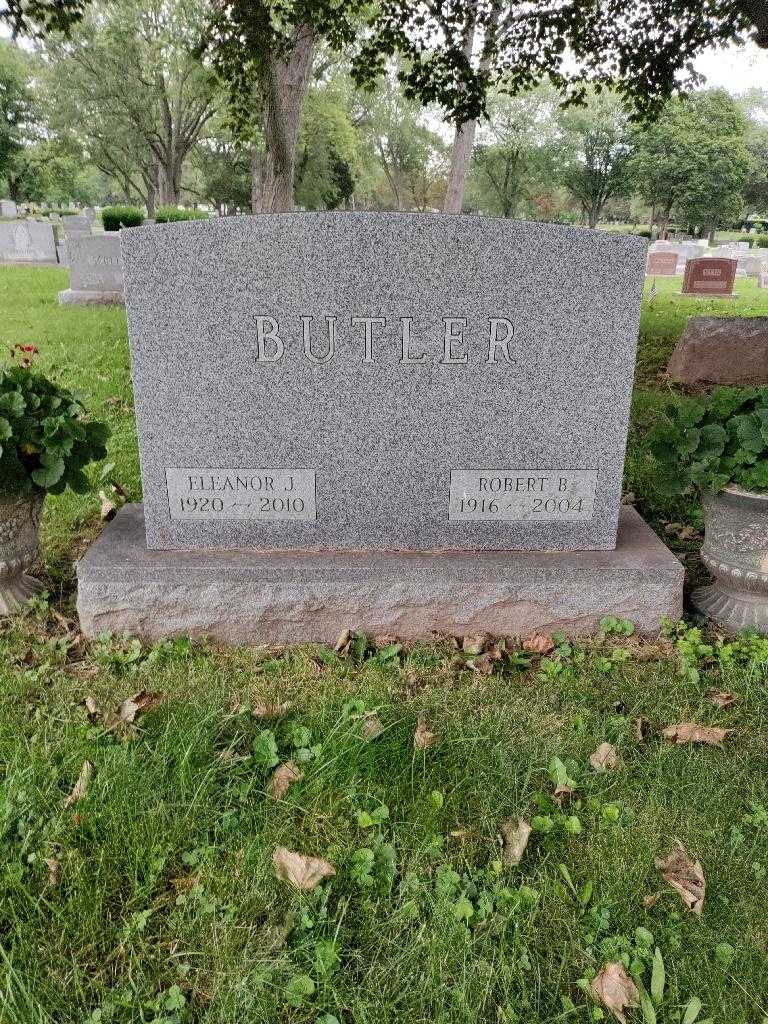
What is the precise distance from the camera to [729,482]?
302 centimetres

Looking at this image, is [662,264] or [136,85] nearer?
[662,264]

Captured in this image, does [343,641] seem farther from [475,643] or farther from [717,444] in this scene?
[717,444]

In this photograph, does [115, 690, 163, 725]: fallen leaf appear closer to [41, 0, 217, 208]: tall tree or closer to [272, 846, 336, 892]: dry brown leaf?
[272, 846, 336, 892]: dry brown leaf

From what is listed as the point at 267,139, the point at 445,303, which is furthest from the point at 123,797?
the point at 267,139

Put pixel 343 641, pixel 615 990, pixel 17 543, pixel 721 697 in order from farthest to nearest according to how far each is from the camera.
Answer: pixel 17 543 < pixel 343 641 < pixel 721 697 < pixel 615 990

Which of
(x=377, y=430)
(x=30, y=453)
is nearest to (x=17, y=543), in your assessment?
(x=30, y=453)

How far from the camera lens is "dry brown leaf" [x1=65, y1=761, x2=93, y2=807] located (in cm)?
214

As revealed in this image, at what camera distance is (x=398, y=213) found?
2.90m

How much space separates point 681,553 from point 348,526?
1.86 meters

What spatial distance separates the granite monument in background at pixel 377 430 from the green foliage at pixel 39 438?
0.30 m

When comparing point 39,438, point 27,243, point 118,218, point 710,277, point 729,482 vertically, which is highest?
point 118,218

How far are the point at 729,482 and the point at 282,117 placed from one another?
1226cm

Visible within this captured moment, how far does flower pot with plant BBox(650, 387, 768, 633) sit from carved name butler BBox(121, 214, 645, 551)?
0.92ft

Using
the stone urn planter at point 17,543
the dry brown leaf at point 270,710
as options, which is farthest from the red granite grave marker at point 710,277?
the dry brown leaf at point 270,710
